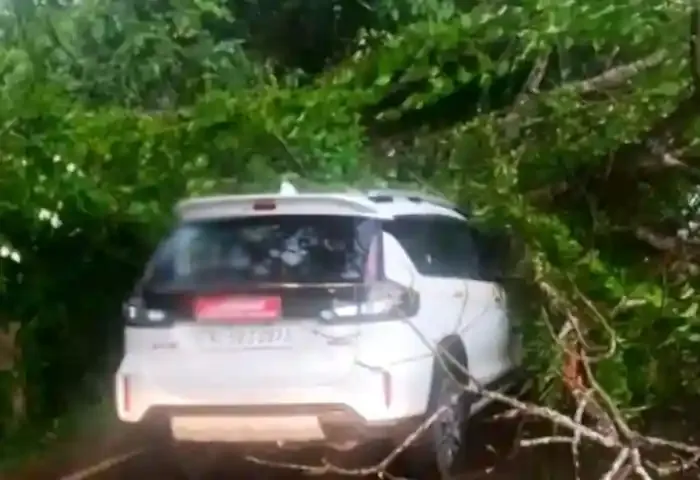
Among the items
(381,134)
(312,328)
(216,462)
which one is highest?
(381,134)

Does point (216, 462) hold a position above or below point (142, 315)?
below

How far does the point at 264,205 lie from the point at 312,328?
0.33 feet

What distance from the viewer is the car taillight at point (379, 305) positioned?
2.93 ft

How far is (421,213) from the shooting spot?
940mm

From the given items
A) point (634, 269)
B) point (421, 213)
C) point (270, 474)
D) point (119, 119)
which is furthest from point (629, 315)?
point (119, 119)

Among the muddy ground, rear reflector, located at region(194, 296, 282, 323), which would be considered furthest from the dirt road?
rear reflector, located at region(194, 296, 282, 323)

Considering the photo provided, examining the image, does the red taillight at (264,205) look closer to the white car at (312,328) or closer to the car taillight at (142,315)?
the white car at (312,328)

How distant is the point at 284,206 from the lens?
925 millimetres

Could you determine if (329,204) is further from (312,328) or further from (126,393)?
(126,393)

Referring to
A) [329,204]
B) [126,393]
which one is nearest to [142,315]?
[126,393]

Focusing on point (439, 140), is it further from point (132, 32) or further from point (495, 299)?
point (132, 32)

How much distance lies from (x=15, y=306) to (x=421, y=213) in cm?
33

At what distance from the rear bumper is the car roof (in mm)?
115

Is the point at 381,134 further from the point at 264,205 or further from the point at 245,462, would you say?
the point at 245,462
